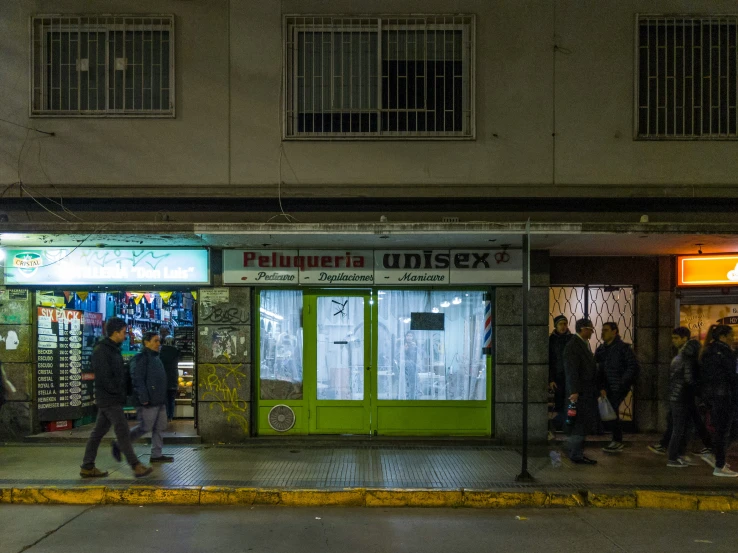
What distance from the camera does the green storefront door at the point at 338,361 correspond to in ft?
34.1

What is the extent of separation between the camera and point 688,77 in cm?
1020

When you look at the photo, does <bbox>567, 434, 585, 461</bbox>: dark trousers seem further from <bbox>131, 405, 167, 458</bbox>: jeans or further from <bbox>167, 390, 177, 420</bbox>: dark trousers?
<bbox>167, 390, 177, 420</bbox>: dark trousers

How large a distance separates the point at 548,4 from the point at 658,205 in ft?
11.6

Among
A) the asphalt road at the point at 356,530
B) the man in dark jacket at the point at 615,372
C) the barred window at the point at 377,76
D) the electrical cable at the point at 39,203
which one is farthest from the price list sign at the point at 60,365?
the man in dark jacket at the point at 615,372

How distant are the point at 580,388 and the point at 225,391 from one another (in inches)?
212

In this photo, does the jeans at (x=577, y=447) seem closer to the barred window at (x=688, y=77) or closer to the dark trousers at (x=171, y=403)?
the barred window at (x=688, y=77)

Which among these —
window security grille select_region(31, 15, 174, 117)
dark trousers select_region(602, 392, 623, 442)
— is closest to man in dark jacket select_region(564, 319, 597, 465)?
dark trousers select_region(602, 392, 623, 442)

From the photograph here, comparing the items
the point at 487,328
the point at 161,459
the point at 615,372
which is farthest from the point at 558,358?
the point at 161,459

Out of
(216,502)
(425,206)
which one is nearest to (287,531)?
(216,502)

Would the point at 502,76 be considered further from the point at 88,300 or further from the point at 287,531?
the point at 88,300

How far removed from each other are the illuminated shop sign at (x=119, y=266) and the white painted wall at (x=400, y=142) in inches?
39.3

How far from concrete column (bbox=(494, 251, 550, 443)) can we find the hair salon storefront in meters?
0.27

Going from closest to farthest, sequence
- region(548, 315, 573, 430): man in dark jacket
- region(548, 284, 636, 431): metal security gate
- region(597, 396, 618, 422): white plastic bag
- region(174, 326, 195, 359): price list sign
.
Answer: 1. region(597, 396, 618, 422): white plastic bag
2. region(548, 315, 573, 430): man in dark jacket
3. region(548, 284, 636, 431): metal security gate
4. region(174, 326, 195, 359): price list sign

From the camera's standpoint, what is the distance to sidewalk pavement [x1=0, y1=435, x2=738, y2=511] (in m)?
7.61
